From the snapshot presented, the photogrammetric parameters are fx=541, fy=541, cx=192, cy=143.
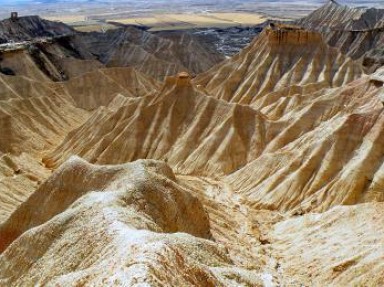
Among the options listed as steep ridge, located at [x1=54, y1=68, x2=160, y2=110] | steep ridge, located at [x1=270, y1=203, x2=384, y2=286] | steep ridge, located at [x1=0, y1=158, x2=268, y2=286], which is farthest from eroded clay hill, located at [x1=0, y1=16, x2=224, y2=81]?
steep ridge, located at [x1=270, y1=203, x2=384, y2=286]

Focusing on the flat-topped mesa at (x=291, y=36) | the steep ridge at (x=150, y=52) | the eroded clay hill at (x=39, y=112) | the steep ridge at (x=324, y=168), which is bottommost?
the steep ridge at (x=150, y=52)

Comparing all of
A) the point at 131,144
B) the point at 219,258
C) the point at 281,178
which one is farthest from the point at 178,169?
the point at 219,258

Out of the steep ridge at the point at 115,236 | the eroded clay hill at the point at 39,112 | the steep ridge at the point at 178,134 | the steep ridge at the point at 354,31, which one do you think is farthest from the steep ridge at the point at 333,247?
the steep ridge at the point at 354,31

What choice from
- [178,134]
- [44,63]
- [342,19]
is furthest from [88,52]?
[342,19]

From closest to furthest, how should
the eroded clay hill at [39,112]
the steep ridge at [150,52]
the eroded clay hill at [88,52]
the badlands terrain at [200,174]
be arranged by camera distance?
the badlands terrain at [200,174]
the eroded clay hill at [39,112]
the eroded clay hill at [88,52]
the steep ridge at [150,52]

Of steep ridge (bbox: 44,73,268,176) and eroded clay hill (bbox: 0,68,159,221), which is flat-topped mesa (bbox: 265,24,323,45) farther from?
steep ridge (bbox: 44,73,268,176)

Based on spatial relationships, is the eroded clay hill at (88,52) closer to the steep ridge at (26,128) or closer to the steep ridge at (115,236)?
the steep ridge at (26,128)

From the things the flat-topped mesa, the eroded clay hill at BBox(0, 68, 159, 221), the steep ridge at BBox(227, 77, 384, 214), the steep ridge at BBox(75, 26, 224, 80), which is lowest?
the steep ridge at BBox(75, 26, 224, 80)
